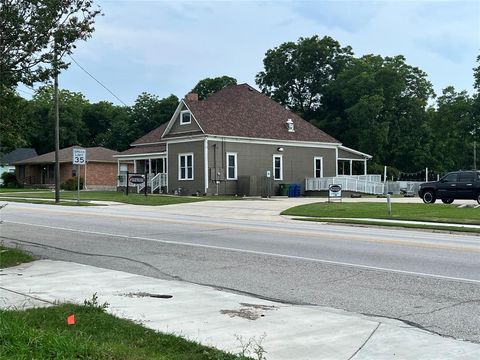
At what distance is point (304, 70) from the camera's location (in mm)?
75625

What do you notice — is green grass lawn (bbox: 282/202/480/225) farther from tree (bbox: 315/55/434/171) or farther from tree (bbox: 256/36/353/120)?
tree (bbox: 256/36/353/120)

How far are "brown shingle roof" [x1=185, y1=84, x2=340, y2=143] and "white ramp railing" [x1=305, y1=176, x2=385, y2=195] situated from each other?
4.11m

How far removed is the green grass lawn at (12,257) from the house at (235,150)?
98.7 ft

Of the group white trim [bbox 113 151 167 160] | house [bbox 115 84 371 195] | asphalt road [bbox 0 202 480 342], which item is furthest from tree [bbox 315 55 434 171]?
asphalt road [bbox 0 202 480 342]

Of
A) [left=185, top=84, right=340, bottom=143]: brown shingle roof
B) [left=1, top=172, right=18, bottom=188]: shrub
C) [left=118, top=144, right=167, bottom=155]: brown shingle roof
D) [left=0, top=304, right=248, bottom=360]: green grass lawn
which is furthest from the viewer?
[left=1, top=172, right=18, bottom=188]: shrub

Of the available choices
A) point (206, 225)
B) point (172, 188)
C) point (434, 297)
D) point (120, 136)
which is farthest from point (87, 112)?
point (434, 297)

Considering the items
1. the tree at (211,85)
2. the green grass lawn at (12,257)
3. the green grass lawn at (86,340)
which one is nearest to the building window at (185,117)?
the green grass lawn at (12,257)

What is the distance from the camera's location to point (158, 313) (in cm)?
739

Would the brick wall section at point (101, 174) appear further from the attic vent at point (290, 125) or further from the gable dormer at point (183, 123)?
the attic vent at point (290, 125)

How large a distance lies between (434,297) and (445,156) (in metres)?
69.6

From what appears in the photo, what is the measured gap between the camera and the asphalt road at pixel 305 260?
330 inches

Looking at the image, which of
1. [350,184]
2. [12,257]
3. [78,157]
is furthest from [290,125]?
[12,257]

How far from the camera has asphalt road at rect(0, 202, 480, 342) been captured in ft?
27.5

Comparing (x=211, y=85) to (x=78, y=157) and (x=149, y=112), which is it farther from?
(x=78, y=157)
